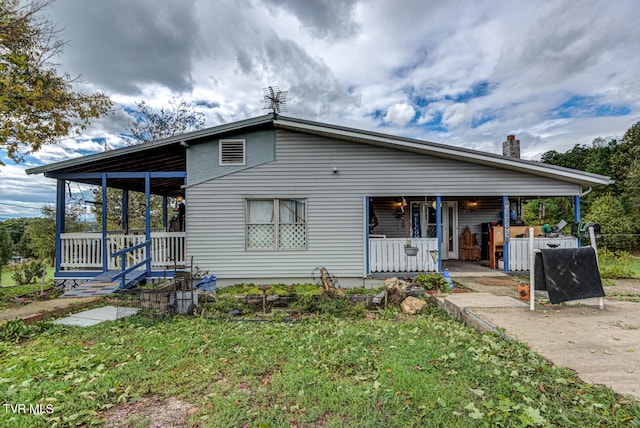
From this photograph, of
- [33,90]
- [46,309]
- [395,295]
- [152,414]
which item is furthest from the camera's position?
[33,90]

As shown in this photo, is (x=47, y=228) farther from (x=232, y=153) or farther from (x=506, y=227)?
(x=506, y=227)

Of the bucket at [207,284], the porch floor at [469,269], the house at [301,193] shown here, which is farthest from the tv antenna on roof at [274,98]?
the porch floor at [469,269]

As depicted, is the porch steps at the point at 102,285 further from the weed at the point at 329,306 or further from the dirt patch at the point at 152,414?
the dirt patch at the point at 152,414

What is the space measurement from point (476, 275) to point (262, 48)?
42.4 ft

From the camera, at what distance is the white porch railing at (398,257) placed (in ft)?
26.6

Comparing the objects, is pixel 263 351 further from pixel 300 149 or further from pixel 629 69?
pixel 629 69

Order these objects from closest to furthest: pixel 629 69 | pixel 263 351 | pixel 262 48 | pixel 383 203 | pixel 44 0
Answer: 1. pixel 263 351
2. pixel 44 0
3. pixel 383 203
4. pixel 262 48
5. pixel 629 69

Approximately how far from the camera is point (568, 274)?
449cm

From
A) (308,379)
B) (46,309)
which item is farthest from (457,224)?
(46,309)

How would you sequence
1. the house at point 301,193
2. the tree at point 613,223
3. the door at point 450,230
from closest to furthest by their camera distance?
1. the house at point 301,193
2. the door at point 450,230
3. the tree at point 613,223

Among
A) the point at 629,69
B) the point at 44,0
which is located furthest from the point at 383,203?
the point at 629,69

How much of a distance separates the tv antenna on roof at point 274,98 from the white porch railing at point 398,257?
523 centimetres

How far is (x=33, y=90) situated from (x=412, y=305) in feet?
32.9

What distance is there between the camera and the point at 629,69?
1467cm
